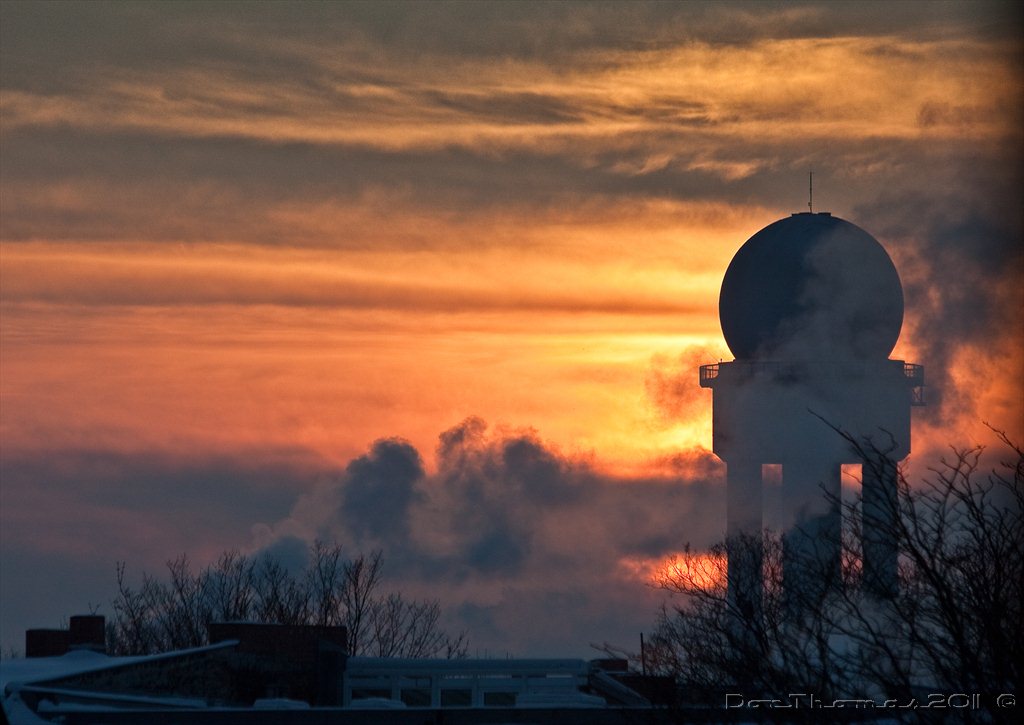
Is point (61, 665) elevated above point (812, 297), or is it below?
below

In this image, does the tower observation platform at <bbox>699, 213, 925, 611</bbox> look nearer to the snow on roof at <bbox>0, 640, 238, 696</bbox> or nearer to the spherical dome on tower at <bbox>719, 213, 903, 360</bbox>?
the spherical dome on tower at <bbox>719, 213, 903, 360</bbox>

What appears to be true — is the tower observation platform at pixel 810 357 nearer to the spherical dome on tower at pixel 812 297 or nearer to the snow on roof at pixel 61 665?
the spherical dome on tower at pixel 812 297

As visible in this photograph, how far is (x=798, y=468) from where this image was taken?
5572 centimetres

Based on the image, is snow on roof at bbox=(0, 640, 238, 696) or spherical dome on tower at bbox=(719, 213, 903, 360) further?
spherical dome on tower at bbox=(719, 213, 903, 360)

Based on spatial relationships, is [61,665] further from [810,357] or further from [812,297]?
[812,297]

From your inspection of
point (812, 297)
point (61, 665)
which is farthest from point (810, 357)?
point (61, 665)

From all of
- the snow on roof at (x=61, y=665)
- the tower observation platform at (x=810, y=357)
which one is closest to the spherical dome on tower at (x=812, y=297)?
the tower observation platform at (x=810, y=357)

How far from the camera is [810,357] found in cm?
5444

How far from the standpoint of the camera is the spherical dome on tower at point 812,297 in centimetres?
5444

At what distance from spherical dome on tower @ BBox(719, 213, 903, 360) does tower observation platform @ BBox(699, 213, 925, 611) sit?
31mm

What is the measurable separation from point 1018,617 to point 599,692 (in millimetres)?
A: 19114

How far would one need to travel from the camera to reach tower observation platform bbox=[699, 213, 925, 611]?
178 ft

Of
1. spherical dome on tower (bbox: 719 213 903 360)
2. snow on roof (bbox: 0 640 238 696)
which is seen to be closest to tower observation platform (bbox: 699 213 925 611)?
spherical dome on tower (bbox: 719 213 903 360)

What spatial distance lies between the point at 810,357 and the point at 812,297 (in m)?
1.84
